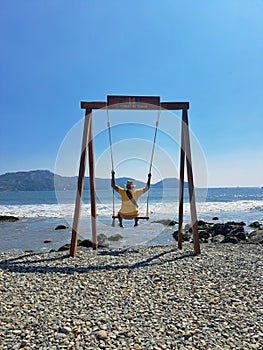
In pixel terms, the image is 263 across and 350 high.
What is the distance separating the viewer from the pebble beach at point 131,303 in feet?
10.6

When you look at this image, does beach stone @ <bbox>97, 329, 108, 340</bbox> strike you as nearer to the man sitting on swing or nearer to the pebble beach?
the pebble beach

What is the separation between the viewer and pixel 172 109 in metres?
7.54

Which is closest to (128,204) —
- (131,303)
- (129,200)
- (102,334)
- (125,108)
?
(129,200)

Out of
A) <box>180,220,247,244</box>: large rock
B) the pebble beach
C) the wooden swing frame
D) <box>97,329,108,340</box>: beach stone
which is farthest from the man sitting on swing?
<box>180,220,247,244</box>: large rock

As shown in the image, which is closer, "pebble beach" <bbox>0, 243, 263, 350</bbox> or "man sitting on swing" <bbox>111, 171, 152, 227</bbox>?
"pebble beach" <bbox>0, 243, 263, 350</bbox>

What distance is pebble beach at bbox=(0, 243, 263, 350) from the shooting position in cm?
323

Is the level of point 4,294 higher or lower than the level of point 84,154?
lower

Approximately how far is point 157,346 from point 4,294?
102 inches

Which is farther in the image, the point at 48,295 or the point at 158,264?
the point at 158,264

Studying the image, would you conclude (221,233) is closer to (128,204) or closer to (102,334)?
(128,204)

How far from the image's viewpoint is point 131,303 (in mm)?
4230

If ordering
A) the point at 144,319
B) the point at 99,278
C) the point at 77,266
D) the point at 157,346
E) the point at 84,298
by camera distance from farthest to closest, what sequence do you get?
1. the point at 77,266
2. the point at 99,278
3. the point at 84,298
4. the point at 144,319
5. the point at 157,346

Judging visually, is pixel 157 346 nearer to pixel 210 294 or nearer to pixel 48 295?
pixel 210 294

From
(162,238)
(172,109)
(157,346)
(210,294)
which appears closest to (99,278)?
(210,294)
